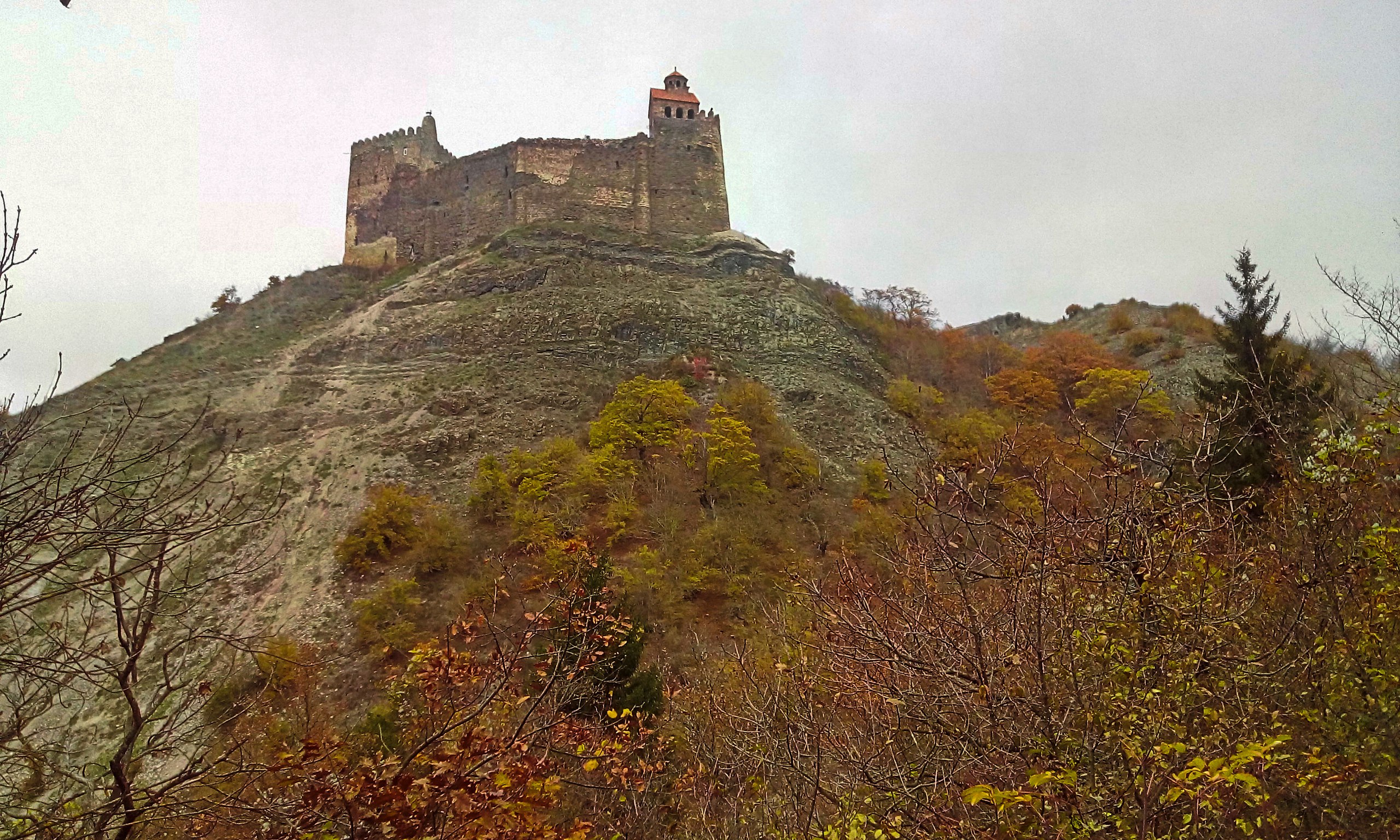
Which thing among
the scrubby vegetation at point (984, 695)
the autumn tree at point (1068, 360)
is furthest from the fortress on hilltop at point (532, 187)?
the scrubby vegetation at point (984, 695)

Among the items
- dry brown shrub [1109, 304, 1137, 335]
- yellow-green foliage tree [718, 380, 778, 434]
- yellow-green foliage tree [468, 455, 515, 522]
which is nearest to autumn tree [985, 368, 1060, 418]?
yellow-green foliage tree [718, 380, 778, 434]

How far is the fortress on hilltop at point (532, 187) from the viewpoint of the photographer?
141 ft

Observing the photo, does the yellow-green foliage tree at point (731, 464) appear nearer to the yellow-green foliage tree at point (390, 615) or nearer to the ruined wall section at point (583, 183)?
the yellow-green foliage tree at point (390, 615)

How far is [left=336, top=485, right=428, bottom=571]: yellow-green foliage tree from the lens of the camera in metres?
23.5

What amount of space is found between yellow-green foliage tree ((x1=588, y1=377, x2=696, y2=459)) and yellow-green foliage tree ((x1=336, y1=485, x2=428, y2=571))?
6.47 m

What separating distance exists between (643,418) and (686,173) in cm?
2064

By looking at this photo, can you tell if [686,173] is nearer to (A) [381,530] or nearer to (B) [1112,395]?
(B) [1112,395]

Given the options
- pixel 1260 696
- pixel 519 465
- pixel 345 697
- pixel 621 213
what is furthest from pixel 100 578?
pixel 621 213

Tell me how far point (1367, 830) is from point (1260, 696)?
0.92m

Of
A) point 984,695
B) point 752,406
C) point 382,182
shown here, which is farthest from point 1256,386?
point 382,182

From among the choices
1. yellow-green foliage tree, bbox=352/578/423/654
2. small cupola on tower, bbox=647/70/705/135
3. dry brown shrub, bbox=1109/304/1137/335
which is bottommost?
yellow-green foliage tree, bbox=352/578/423/654

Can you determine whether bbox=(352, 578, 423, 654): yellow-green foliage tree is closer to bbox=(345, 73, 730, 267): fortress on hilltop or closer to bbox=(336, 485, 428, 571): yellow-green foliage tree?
bbox=(336, 485, 428, 571): yellow-green foliage tree

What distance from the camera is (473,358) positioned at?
34.6 metres

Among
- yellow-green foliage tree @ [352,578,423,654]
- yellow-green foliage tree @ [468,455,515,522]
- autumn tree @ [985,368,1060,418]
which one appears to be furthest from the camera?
autumn tree @ [985,368,1060,418]
